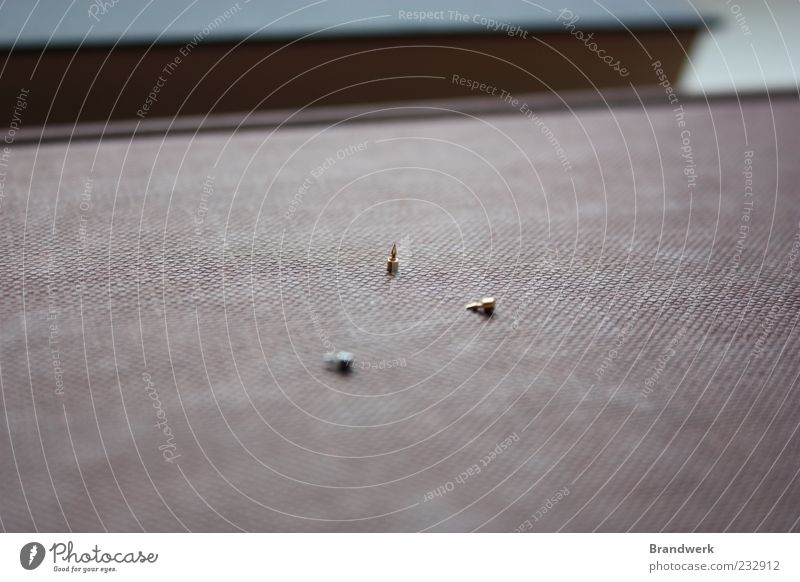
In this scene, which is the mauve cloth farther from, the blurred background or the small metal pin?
the blurred background

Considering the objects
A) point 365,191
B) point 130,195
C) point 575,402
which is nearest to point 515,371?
point 575,402

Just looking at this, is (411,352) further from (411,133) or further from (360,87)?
(360,87)

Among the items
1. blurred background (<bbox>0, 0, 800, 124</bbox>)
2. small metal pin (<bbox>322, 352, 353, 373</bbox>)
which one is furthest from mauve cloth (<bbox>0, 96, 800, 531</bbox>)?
blurred background (<bbox>0, 0, 800, 124</bbox>)
